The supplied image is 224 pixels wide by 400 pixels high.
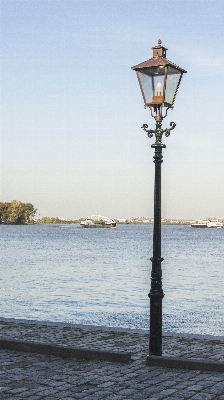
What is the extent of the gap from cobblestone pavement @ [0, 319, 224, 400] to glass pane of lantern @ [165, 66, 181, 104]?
4.29m

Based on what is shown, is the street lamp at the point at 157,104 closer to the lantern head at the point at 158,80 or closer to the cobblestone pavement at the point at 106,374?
the lantern head at the point at 158,80

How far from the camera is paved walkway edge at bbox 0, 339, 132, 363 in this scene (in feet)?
32.8

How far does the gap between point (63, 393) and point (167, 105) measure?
5.12 metres

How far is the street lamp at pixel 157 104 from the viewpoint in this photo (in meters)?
10.4

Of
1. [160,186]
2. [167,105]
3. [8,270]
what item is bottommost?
[8,270]

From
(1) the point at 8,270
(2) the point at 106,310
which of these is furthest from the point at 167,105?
(1) the point at 8,270

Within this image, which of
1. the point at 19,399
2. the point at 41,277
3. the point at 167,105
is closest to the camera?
the point at 19,399

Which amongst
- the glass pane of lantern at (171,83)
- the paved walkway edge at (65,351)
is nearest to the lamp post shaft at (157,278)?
the glass pane of lantern at (171,83)

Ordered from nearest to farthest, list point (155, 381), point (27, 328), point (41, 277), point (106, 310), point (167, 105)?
point (155, 381)
point (167, 105)
point (27, 328)
point (106, 310)
point (41, 277)

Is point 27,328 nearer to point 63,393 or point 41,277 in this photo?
point 63,393

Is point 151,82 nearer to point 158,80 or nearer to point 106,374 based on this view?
point 158,80

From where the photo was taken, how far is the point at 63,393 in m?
8.05

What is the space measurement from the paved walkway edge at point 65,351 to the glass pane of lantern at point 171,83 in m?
4.27

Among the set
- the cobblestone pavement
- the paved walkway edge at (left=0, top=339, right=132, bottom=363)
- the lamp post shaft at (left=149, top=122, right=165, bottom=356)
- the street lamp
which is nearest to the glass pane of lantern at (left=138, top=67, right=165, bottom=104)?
the street lamp
